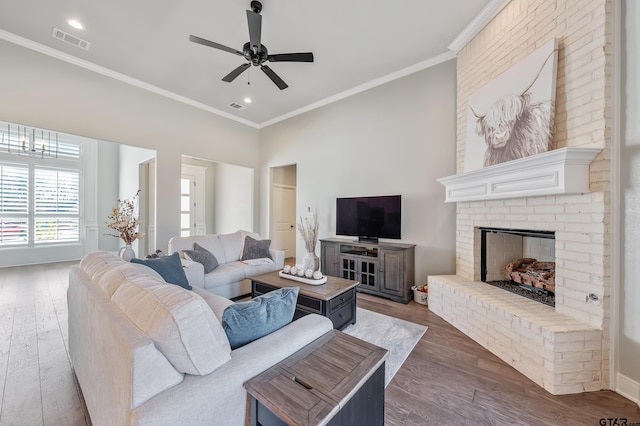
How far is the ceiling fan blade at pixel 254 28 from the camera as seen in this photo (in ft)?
7.70

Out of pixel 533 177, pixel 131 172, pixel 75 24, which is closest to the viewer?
pixel 533 177

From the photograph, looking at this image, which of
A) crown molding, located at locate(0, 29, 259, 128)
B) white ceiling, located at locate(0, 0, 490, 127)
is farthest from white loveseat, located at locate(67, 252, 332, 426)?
crown molding, located at locate(0, 29, 259, 128)

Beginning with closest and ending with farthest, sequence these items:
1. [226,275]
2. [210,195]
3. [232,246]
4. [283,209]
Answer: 1. [226,275]
2. [232,246]
3. [283,209]
4. [210,195]

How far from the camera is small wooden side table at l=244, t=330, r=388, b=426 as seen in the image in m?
0.88

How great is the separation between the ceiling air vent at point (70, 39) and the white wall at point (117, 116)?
50cm

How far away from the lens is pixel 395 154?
13.3ft

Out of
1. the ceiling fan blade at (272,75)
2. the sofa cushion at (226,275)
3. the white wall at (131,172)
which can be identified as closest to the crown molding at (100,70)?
the white wall at (131,172)

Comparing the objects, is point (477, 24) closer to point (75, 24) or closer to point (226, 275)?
point (226, 275)

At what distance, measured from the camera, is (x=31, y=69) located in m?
3.27

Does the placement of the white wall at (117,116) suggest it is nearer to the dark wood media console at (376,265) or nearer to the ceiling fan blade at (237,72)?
the ceiling fan blade at (237,72)

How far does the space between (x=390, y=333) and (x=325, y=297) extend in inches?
34.9

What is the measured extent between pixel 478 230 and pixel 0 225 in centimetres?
929

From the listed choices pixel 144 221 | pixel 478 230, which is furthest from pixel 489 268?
Result: pixel 144 221

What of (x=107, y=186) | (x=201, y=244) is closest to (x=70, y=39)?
(x=201, y=244)
